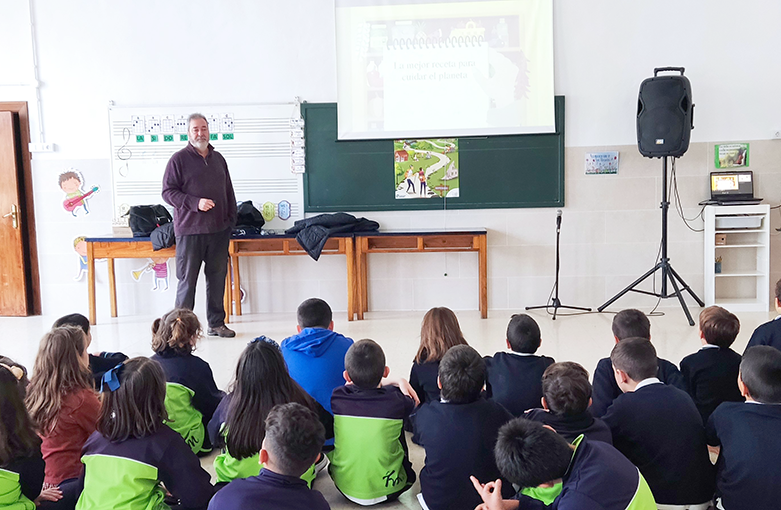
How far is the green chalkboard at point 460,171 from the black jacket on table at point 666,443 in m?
4.05

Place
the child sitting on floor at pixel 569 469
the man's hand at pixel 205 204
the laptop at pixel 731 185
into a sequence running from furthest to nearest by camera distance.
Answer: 1. the laptop at pixel 731 185
2. the man's hand at pixel 205 204
3. the child sitting on floor at pixel 569 469

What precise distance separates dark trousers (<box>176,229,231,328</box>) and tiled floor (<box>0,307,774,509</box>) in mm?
276

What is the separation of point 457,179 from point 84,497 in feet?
14.9

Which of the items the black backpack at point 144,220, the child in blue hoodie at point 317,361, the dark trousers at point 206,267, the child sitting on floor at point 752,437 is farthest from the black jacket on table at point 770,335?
the black backpack at point 144,220

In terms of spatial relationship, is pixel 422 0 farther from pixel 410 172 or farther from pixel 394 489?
pixel 394 489

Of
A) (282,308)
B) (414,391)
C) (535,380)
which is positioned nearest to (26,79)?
(282,308)

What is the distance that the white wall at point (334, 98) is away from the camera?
570 centimetres

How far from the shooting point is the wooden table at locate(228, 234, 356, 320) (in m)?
5.53

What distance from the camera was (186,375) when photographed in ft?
8.50

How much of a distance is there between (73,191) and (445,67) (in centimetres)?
366

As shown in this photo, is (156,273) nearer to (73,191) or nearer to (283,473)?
(73,191)

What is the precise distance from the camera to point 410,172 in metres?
5.92

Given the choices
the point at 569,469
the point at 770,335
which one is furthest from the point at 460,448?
the point at 770,335

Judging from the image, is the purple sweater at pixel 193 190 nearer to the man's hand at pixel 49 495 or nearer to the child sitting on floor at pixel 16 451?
the man's hand at pixel 49 495
